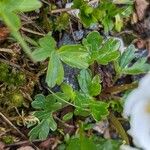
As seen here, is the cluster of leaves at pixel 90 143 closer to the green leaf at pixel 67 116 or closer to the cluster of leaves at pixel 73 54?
the green leaf at pixel 67 116

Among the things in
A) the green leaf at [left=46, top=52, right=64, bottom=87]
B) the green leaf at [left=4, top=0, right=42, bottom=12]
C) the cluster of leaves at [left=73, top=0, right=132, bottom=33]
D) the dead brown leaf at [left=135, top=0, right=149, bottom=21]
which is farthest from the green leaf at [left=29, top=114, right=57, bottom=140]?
the dead brown leaf at [left=135, top=0, right=149, bottom=21]

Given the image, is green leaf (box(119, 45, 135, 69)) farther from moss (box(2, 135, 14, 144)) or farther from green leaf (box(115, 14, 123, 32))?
moss (box(2, 135, 14, 144))

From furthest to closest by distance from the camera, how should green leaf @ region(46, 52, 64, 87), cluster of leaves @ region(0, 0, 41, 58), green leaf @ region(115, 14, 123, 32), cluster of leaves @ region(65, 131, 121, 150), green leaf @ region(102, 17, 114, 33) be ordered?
green leaf @ region(115, 14, 123, 32) < green leaf @ region(102, 17, 114, 33) < cluster of leaves @ region(65, 131, 121, 150) < green leaf @ region(46, 52, 64, 87) < cluster of leaves @ region(0, 0, 41, 58)

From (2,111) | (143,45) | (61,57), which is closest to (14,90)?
→ (2,111)

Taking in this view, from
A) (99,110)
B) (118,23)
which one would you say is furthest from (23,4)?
(118,23)

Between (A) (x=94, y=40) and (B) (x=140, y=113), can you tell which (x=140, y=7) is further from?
(B) (x=140, y=113)

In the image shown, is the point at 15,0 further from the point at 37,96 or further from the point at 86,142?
the point at 86,142
